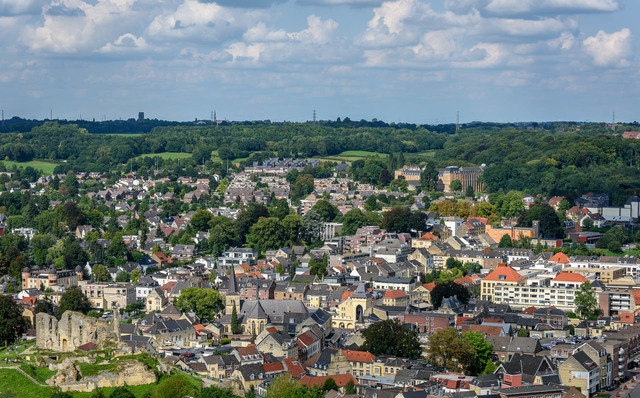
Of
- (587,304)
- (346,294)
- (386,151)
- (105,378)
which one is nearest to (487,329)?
(587,304)

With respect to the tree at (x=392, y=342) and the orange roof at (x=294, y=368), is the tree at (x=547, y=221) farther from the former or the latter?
the orange roof at (x=294, y=368)

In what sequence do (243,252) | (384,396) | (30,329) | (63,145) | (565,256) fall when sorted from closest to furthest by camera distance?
(384,396), (30,329), (565,256), (243,252), (63,145)

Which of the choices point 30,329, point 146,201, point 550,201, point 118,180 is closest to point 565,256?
point 550,201

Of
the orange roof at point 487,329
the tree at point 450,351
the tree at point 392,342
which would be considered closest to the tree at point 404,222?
the orange roof at point 487,329

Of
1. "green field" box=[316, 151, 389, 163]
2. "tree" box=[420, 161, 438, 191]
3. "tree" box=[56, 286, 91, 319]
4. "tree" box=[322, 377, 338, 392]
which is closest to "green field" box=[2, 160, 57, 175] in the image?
"green field" box=[316, 151, 389, 163]

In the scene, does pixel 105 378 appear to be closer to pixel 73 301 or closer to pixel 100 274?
pixel 73 301

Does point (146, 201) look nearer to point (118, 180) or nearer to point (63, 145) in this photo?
point (118, 180)
